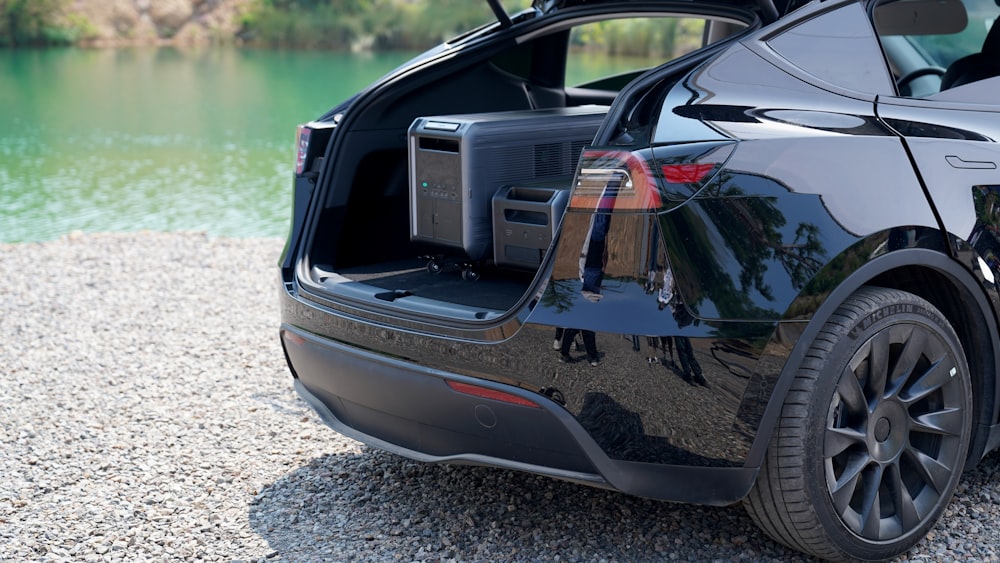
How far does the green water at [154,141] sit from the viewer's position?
11477 mm

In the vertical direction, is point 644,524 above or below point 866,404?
below

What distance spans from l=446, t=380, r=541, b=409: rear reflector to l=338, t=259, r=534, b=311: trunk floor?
30cm

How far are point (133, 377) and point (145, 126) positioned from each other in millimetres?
15176

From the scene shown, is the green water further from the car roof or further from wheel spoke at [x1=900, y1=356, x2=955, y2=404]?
wheel spoke at [x1=900, y1=356, x2=955, y2=404]

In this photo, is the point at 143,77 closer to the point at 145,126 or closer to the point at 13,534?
the point at 145,126

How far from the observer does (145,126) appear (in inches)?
752

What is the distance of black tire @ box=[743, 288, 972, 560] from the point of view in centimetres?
271

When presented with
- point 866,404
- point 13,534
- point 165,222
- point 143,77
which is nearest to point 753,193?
point 866,404

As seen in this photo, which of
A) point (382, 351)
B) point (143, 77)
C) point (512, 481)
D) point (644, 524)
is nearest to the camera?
point (382, 351)

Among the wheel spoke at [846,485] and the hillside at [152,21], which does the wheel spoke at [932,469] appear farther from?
the hillside at [152,21]

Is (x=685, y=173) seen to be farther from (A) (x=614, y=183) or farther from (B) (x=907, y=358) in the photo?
(B) (x=907, y=358)

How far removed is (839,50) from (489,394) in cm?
136

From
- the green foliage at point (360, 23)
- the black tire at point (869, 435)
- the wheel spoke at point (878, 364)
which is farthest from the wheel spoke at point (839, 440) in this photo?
the green foliage at point (360, 23)

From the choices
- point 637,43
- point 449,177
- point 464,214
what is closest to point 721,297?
point 464,214
